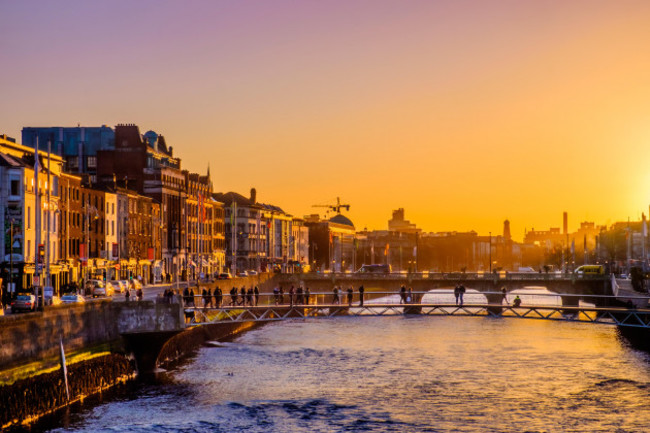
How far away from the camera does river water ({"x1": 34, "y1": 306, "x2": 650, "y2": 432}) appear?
52625 mm

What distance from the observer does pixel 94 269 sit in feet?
404

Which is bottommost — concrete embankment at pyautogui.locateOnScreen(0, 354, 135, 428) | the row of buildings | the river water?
the river water

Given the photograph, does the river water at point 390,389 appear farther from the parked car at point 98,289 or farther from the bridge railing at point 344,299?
the parked car at point 98,289

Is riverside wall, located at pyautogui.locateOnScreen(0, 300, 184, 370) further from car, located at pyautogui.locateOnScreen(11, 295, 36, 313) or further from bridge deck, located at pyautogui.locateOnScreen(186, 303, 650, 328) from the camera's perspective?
car, located at pyautogui.locateOnScreen(11, 295, 36, 313)

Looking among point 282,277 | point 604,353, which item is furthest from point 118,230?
point 604,353

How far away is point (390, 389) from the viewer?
63.2 m

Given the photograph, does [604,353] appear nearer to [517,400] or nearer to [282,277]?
[517,400]

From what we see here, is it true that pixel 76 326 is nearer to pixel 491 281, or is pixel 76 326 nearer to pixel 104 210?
pixel 104 210

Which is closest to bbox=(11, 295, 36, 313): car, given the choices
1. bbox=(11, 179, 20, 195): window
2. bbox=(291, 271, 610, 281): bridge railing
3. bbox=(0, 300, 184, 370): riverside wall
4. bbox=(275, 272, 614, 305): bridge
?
bbox=(0, 300, 184, 370): riverside wall

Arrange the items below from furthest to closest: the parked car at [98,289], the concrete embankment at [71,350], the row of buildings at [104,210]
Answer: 1. the row of buildings at [104,210]
2. the parked car at [98,289]
3. the concrete embankment at [71,350]

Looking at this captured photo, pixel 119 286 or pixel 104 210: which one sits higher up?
pixel 104 210

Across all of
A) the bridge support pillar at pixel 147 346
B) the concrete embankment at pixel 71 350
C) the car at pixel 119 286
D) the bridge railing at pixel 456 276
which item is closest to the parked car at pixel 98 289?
the car at pixel 119 286

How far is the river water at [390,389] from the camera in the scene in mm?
52625

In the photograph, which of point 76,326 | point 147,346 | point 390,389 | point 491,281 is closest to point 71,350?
point 76,326
